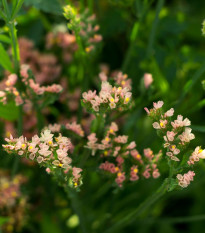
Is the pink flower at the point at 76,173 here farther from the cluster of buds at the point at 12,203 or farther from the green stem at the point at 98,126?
the cluster of buds at the point at 12,203

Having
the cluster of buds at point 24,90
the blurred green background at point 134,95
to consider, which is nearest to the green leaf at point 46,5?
the blurred green background at point 134,95

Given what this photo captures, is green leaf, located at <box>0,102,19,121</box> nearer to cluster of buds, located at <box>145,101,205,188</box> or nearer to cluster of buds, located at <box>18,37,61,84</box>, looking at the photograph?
cluster of buds, located at <box>18,37,61,84</box>

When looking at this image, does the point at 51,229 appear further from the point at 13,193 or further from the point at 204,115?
the point at 204,115

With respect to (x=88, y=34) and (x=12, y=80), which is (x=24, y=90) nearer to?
(x=12, y=80)

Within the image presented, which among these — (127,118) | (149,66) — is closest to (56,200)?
(127,118)

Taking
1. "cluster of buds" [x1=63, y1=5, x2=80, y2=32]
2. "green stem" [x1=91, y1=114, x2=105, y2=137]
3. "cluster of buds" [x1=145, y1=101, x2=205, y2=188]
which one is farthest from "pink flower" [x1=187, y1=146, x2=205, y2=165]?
"cluster of buds" [x1=63, y1=5, x2=80, y2=32]

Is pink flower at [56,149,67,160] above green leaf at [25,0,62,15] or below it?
below
